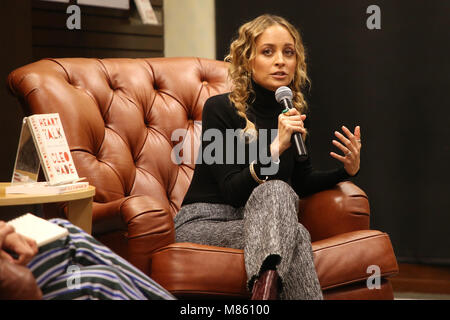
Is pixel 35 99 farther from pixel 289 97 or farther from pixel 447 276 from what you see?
pixel 447 276

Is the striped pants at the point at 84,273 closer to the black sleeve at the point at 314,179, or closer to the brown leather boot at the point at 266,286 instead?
the brown leather boot at the point at 266,286

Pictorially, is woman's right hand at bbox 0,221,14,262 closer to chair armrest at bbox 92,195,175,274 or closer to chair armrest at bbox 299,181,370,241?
chair armrest at bbox 92,195,175,274

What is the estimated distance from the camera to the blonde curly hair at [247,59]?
6.80ft

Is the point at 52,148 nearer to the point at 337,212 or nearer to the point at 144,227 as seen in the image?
the point at 144,227

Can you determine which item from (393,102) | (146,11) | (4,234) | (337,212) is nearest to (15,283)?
(4,234)

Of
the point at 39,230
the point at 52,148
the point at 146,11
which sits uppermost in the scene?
the point at 146,11

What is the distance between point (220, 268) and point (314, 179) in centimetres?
58

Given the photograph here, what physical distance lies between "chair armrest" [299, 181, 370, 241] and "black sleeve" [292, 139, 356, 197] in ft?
0.10

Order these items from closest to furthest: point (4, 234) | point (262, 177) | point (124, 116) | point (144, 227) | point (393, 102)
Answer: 1. point (4, 234)
2. point (144, 227)
3. point (262, 177)
4. point (124, 116)
5. point (393, 102)

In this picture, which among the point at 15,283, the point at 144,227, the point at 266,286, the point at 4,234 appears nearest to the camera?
the point at 15,283

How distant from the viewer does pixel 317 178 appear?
206 cm

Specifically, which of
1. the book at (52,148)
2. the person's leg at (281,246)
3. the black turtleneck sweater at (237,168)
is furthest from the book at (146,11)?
the person's leg at (281,246)

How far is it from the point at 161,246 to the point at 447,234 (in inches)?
71.3

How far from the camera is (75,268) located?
1.29 m
